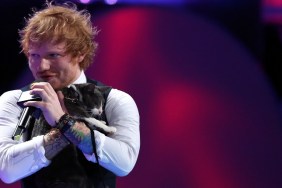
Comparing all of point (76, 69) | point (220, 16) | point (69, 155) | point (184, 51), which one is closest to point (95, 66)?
point (184, 51)

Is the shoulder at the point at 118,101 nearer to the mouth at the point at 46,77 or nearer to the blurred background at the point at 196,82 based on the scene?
the mouth at the point at 46,77

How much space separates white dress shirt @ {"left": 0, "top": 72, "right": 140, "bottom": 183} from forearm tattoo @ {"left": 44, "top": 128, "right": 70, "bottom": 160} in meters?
0.01

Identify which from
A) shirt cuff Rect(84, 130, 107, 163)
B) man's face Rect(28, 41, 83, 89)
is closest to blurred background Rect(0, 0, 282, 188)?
man's face Rect(28, 41, 83, 89)

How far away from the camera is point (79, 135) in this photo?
1436 mm

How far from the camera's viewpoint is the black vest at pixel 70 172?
155cm

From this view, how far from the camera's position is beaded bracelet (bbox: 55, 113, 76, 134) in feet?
4.68

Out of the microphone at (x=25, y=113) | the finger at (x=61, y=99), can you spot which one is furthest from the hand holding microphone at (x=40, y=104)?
the finger at (x=61, y=99)

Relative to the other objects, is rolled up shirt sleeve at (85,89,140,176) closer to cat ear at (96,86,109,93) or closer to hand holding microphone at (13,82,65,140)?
cat ear at (96,86,109,93)

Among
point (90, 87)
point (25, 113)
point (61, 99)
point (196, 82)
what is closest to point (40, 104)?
point (25, 113)

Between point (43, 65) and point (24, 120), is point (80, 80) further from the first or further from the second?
point (24, 120)

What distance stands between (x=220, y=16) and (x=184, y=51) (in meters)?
0.26

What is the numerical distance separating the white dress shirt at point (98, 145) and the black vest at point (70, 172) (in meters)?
0.06

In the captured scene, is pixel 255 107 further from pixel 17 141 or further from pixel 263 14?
pixel 17 141

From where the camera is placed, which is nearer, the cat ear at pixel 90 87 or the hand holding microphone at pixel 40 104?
the hand holding microphone at pixel 40 104
